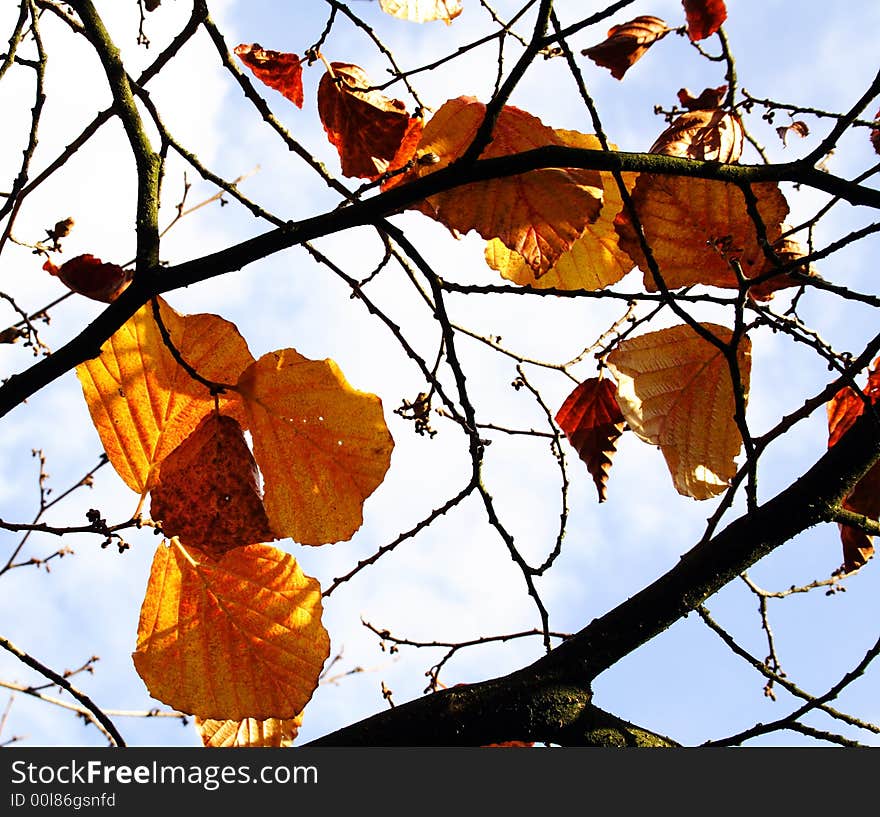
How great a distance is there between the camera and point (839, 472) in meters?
1.15

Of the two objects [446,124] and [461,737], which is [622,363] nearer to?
[446,124]

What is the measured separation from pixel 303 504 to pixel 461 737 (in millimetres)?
376

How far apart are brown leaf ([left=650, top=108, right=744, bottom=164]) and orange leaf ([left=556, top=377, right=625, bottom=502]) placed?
0.49 m

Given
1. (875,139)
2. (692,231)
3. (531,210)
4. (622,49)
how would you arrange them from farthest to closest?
(875,139), (622,49), (692,231), (531,210)

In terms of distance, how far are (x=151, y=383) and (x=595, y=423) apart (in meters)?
0.77

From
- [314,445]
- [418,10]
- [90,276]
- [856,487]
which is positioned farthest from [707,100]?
[90,276]

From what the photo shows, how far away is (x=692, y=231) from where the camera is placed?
45.5 inches

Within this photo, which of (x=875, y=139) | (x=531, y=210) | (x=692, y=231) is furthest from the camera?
(x=875, y=139)

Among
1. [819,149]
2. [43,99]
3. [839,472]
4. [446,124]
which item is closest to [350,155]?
[446,124]

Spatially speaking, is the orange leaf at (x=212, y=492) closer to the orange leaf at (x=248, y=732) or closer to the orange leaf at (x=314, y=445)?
the orange leaf at (x=314, y=445)

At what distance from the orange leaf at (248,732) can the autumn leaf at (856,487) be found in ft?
3.04

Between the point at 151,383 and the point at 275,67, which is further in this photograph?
the point at 275,67

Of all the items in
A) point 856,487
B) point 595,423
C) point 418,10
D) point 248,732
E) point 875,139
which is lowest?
point 248,732

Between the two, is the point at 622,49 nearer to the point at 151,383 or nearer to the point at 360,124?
the point at 360,124
